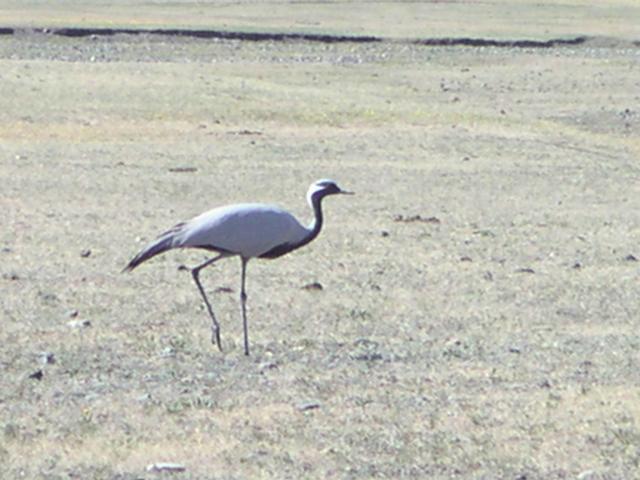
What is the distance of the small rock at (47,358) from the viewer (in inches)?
358

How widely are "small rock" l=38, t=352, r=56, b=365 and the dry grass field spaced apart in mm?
16

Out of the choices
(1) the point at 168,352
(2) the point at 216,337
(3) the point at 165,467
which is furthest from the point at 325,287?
(3) the point at 165,467

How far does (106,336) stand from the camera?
9.94 m

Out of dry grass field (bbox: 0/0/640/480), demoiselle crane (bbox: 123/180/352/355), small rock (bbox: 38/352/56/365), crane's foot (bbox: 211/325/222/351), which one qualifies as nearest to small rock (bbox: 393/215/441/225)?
dry grass field (bbox: 0/0/640/480)

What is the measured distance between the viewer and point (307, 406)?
27.0 ft

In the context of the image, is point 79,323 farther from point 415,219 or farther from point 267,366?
point 415,219

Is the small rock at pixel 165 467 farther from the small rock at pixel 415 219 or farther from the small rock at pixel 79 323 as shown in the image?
the small rock at pixel 415 219

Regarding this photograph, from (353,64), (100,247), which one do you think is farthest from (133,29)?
(100,247)

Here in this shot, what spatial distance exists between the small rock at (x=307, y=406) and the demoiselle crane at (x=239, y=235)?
4.45ft

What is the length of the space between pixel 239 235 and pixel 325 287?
94.8 inches

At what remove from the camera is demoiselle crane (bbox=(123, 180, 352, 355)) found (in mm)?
9641

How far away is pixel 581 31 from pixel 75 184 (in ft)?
105

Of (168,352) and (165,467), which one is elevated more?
(165,467)

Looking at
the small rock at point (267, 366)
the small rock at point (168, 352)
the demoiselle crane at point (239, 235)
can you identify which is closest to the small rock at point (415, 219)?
the demoiselle crane at point (239, 235)
